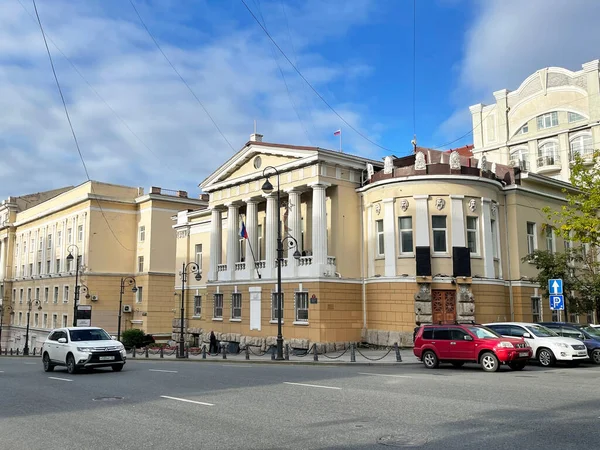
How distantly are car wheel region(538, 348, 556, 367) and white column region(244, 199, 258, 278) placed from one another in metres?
19.6

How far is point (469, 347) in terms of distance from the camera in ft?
65.1

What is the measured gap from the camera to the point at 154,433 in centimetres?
865

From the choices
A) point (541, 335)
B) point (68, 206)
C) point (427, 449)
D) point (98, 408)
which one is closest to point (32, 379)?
point (98, 408)

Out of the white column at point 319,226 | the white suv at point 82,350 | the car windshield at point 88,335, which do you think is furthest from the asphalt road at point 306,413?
the white column at point 319,226

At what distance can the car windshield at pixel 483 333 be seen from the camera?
1967cm

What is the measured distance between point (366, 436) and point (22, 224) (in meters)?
81.2

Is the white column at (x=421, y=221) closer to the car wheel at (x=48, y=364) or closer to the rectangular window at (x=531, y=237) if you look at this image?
the rectangular window at (x=531, y=237)

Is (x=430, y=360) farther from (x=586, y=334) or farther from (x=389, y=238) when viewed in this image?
(x=389, y=238)

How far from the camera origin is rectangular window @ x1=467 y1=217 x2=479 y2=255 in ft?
102

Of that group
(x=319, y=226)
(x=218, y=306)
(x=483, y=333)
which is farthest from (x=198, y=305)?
(x=483, y=333)

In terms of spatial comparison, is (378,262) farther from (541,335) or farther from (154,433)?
(154,433)

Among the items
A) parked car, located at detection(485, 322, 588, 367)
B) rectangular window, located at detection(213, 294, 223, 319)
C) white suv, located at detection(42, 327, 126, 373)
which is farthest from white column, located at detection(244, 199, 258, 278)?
parked car, located at detection(485, 322, 588, 367)

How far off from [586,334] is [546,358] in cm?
311

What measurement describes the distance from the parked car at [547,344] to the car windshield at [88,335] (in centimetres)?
1537
